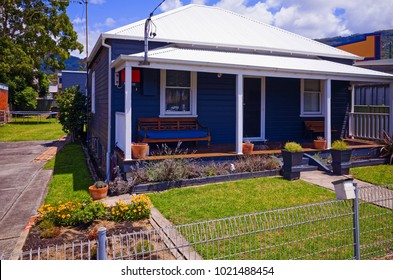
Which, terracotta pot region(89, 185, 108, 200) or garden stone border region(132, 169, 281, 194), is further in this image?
garden stone border region(132, 169, 281, 194)

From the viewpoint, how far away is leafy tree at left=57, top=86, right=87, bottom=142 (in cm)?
1792

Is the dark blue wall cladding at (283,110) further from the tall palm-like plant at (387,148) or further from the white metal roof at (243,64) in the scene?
the tall palm-like plant at (387,148)

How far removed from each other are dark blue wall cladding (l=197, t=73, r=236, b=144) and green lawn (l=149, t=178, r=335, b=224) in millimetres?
3221

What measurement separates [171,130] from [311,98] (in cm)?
577

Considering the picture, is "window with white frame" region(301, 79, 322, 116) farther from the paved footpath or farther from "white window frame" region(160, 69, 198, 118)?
the paved footpath

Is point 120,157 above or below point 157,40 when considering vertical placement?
below

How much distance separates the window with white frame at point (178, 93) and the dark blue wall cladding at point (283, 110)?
285 centimetres

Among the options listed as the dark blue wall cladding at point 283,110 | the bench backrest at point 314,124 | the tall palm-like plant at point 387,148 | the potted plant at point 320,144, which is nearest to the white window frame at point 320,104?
the dark blue wall cladding at point 283,110

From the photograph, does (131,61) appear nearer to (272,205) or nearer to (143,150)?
(143,150)

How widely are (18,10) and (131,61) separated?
23.6m

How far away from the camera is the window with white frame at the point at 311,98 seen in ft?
41.3

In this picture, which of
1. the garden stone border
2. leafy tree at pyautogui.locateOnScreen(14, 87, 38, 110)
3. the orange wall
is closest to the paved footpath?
the garden stone border
